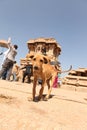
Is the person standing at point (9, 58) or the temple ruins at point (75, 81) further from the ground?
the person standing at point (9, 58)

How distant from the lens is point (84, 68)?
20391 millimetres

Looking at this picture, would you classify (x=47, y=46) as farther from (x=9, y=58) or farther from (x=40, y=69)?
(x=40, y=69)

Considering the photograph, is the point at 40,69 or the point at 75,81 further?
the point at 75,81

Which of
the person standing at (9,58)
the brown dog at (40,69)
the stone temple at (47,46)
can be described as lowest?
the brown dog at (40,69)

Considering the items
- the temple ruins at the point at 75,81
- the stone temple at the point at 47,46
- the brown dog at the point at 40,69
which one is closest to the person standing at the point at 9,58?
A: the brown dog at the point at 40,69

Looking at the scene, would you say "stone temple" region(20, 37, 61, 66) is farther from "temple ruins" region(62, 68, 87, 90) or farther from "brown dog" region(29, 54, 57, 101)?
"brown dog" region(29, 54, 57, 101)

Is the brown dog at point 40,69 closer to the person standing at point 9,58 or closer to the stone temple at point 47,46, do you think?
the person standing at point 9,58

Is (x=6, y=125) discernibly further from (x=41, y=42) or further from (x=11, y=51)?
(x=41, y=42)

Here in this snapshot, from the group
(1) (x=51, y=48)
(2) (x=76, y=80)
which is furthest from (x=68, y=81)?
(1) (x=51, y=48)

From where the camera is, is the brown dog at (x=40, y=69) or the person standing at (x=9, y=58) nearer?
the brown dog at (x=40, y=69)

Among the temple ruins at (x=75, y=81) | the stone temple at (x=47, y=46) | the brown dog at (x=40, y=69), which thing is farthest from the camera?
the stone temple at (x=47, y=46)

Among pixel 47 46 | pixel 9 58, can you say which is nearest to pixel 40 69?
pixel 9 58

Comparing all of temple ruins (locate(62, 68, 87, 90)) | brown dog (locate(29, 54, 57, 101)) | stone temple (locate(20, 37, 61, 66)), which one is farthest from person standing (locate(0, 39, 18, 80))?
stone temple (locate(20, 37, 61, 66))

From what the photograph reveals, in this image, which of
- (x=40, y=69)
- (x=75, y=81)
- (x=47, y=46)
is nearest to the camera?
(x=40, y=69)
